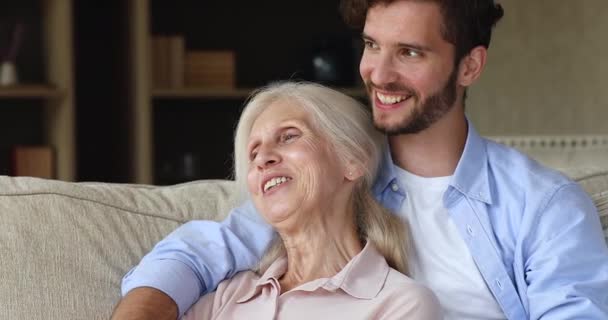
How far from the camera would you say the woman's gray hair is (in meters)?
1.97

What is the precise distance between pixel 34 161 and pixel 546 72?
228 cm

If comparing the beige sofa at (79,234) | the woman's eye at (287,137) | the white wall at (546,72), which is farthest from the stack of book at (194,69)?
the woman's eye at (287,137)

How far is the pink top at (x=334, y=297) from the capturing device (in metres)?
1.81

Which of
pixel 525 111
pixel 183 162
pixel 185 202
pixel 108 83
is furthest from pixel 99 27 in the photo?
pixel 185 202

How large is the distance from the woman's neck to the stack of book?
8.79ft

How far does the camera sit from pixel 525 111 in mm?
4871

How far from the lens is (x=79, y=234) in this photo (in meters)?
1.99

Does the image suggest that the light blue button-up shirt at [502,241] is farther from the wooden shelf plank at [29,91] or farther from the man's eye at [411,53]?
the wooden shelf plank at [29,91]

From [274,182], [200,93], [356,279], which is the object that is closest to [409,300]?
[356,279]

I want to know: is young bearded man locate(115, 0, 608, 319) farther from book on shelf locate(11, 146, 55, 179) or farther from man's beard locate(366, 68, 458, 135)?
book on shelf locate(11, 146, 55, 179)

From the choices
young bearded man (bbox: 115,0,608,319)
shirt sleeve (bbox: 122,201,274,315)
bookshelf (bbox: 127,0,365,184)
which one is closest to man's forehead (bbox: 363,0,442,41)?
young bearded man (bbox: 115,0,608,319)

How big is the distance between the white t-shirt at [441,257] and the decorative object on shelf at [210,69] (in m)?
2.67

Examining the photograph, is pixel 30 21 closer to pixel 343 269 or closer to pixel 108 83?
pixel 108 83

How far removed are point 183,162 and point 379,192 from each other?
2840mm
